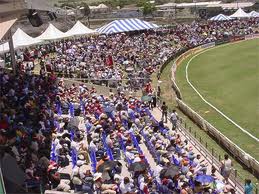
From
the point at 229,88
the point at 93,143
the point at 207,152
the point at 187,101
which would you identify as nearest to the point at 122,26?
the point at 229,88

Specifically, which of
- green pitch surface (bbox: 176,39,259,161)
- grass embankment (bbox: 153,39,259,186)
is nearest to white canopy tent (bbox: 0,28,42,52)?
grass embankment (bbox: 153,39,259,186)

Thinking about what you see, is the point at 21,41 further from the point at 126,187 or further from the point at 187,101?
the point at 126,187

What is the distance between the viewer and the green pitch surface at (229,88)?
24.3 metres

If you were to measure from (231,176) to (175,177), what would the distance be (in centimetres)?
351

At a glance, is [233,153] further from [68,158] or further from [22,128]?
[22,128]

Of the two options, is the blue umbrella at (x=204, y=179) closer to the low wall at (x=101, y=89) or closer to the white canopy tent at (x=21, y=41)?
the low wall at (x=101, y=89)

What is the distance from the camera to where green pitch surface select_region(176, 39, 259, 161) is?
2430cm

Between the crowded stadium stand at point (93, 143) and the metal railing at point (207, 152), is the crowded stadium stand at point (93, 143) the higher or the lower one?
the higher one

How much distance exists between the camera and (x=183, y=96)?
33312mm

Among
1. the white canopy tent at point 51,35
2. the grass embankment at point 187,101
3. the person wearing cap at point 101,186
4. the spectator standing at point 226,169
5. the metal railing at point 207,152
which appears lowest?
the grass embankment at point 187,101

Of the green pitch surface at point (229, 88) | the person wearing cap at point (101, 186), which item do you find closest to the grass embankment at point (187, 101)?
the green pitch surface at point (229, 88)

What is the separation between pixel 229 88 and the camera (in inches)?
1340

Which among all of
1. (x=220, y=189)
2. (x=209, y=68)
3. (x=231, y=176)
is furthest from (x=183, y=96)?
(x=220, y=189)

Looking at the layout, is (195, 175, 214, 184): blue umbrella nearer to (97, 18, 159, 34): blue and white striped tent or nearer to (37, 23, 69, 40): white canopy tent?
(37, 23, 69, 40): white canopy tent
